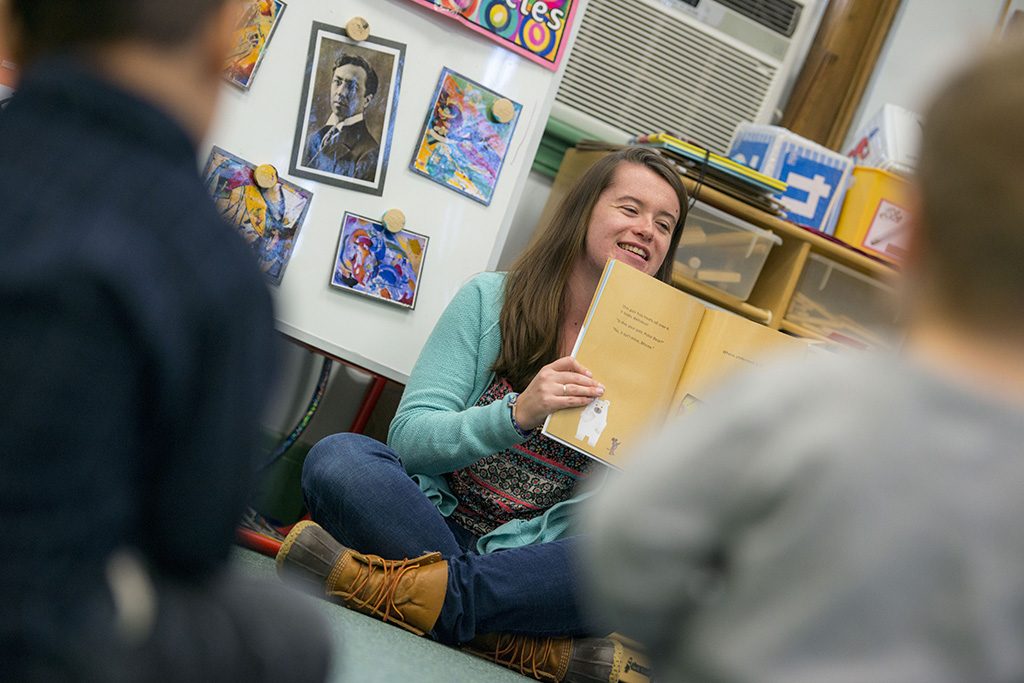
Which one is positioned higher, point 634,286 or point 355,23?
point 355,23

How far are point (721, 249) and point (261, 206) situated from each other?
84 centimetres

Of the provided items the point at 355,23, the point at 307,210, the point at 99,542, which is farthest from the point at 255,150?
the point at 99,542

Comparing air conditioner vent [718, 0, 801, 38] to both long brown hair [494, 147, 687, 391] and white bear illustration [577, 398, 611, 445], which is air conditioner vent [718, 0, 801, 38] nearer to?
long brown hair [494, 147, 687, 391]

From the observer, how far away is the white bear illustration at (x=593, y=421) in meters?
1.47

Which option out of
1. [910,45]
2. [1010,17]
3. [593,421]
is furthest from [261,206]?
[1010,17]

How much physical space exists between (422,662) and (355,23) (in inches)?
38.5

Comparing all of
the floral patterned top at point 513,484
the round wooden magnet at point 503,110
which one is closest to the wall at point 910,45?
the round wooden magnet at point 503,110

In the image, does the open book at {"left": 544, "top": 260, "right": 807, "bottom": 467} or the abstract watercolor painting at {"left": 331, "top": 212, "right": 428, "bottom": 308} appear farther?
the abstract watercolor painting at {"left": 331, "top": 212, "right": 428, "bottom": 308}

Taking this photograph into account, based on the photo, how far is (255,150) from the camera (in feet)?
5.58

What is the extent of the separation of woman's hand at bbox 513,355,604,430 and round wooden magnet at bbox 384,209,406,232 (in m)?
0.43

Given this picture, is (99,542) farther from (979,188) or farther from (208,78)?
(979,188)

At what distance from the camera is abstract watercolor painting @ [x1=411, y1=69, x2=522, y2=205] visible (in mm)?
1782

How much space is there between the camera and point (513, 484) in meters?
1.61

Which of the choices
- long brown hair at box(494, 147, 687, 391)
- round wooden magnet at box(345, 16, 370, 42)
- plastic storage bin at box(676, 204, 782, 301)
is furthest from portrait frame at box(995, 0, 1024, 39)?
round wooden magnet at box(345, 16, 370, 42)
